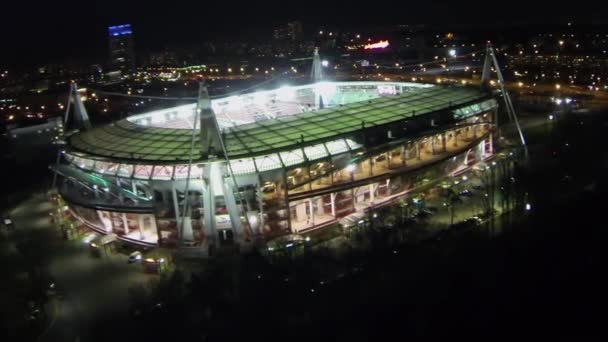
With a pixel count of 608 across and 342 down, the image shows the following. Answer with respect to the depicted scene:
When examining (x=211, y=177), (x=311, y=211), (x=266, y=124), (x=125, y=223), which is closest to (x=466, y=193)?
(x=311, y=211)

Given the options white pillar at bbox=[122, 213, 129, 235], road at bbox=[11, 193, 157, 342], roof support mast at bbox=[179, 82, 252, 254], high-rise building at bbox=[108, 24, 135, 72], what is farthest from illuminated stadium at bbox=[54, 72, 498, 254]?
high-rise building at bbox=[108, 24, 135, 72]

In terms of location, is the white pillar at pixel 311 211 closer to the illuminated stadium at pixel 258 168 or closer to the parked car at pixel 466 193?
the illuminated stadium at pixel 258 168

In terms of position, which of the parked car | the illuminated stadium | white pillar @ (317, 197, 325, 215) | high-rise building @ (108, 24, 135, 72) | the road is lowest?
the road

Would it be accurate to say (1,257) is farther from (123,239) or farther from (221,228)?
(221,228)

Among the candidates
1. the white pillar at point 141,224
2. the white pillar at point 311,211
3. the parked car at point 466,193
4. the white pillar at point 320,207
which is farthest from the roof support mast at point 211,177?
the parked car at point 466,193

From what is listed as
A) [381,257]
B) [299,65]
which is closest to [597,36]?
[299,65]

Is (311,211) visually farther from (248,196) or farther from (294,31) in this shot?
(294,31)

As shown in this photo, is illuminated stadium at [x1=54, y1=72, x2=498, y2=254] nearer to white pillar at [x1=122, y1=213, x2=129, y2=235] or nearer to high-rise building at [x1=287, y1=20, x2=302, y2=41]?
white pillar at [x1=122, y1=213, x2=129, y2=235]
